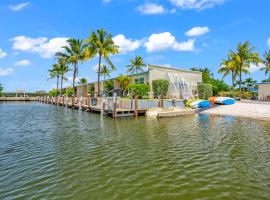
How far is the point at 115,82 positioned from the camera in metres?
46.2

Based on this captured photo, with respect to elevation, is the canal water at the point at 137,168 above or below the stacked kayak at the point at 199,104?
below

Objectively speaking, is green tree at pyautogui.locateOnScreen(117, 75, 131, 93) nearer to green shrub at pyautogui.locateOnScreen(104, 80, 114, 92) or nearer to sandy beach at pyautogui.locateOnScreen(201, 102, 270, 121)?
green shrub at pyautogui.locateOnScreen(104, 80, 114, 92)

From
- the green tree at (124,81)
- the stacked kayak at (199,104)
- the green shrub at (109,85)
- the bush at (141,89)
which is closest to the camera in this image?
the stacked kayak at (199,104)

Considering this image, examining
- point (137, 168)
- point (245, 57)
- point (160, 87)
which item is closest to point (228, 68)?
point (245, 57)

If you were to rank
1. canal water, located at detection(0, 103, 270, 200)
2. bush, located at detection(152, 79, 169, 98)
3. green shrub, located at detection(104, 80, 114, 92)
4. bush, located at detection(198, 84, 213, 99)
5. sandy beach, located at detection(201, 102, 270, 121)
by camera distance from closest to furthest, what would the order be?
1. canal water, located at detection(0, 103, 270, 200)
2. sandy beach, located at detection(201, 102, 270, 121)
3. bush, located at detection(152, 79, 169, 98)
4. bush, located at detection(198, 84, 213, 99)
5. green shrub, located at detection(104, 80, 114, 92)

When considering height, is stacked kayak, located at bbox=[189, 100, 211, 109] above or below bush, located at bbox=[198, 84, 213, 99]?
below

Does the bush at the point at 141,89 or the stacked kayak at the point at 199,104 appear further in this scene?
the bush at the point at 141,89

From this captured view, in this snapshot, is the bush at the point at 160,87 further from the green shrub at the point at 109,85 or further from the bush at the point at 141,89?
the green shrub at the point at 109,85

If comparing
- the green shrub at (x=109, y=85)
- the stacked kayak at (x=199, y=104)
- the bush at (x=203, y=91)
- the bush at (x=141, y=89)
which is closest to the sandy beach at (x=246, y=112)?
the stacked kayak at (x=199, y=104)

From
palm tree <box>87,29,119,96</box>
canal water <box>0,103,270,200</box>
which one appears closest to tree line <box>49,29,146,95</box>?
palm tree <box>87,29,119,96</box>

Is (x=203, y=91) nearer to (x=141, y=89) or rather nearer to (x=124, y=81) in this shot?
(x=141, y=89)

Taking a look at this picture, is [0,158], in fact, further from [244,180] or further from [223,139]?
[223,139]

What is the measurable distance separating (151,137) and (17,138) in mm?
7855

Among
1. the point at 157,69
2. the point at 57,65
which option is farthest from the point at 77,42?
the point at 157,69
